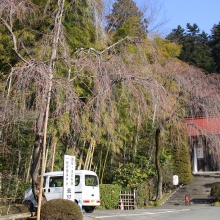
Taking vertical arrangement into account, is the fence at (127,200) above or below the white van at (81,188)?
below

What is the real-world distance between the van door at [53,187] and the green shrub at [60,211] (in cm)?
480

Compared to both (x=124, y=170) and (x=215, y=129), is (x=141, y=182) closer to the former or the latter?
(x=124, y=170)

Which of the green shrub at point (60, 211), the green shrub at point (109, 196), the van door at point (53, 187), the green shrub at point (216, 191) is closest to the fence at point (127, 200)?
the green shrub at point (109, 196)

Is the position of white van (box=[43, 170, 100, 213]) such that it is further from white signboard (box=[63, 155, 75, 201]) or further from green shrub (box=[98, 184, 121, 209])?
white signboard (box=[63, 155, 75, 201])

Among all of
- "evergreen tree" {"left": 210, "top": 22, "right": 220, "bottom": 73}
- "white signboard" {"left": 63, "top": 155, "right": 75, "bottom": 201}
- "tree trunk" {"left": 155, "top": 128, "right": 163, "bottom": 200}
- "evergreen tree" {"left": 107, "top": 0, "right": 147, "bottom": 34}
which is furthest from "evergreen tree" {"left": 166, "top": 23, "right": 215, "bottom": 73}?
"white signboard" {"left": 63, "top": 155, "right": 75, "bottom": 201}

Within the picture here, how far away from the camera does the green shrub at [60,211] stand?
8.09 meters

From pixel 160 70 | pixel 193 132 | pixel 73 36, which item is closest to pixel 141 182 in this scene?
pixel 193 132

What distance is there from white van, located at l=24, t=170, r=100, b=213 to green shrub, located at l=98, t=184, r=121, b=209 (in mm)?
3216

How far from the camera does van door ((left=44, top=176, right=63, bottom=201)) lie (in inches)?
516

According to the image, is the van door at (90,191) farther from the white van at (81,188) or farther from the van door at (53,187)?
the van door at (53,187)

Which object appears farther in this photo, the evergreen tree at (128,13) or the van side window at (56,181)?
the evergreen tree at (128,13)

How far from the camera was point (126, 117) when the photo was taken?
15.3 metres

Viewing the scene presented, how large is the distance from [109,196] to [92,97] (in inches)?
383

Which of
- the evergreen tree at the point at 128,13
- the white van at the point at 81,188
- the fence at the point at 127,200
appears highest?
the evergreen tree at the point at 128,13
